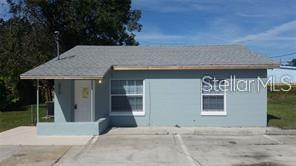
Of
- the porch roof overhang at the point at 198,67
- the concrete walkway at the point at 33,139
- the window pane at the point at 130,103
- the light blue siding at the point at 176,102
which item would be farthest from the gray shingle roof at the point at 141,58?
the concrete walkway at the point at 33,139

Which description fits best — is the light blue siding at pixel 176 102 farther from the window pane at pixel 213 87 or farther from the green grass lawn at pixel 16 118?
the green grass lawn at pixel 16 118

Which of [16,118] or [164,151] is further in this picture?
[16,118]

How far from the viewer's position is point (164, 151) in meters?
13.6

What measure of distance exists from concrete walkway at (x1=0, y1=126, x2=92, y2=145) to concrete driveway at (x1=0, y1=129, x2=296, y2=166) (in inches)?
25.8

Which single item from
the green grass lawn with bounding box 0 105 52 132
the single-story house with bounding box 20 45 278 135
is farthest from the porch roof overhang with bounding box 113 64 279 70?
the green grass lawn with bounding box 0 105 52 132

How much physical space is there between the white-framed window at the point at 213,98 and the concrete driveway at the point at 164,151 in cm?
356

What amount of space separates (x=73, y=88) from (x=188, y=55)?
5.68 m

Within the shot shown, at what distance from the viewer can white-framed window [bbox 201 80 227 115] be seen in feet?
67.3

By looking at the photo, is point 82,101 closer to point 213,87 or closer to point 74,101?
point 74,101

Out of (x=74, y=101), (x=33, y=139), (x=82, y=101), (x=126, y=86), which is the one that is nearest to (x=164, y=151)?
(x=33, y=139)

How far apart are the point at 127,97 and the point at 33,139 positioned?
5.44m

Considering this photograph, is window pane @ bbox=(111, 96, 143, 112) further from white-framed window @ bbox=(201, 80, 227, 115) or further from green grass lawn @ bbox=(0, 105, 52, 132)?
green grass lawn @ bbox=(0, 105, 52, 132)

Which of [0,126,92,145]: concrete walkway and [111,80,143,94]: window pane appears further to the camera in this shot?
[111,80,143,94]: window pane

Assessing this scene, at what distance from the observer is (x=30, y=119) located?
24062 mm
